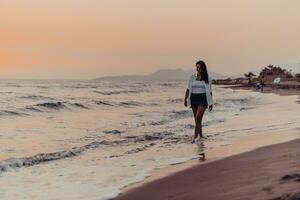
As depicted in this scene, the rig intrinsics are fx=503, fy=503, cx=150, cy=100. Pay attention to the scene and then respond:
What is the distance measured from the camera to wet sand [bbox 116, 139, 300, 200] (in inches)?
205

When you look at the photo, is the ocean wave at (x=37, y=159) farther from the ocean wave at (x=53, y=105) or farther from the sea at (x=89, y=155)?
the ocean wave at (x=53, y=105)

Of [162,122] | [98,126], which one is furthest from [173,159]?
[162,122]

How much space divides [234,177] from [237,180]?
10.8 inches

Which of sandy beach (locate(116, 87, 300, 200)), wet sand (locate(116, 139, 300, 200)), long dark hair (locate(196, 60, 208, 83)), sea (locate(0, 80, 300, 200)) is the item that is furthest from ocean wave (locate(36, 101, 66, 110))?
wet sand (locate(116, 139, 300, 200))

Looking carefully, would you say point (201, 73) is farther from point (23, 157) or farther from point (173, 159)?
point (23, 157)

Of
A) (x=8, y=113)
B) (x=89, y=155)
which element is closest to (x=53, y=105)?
(x=8, y=113)

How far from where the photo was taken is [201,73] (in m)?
12.2

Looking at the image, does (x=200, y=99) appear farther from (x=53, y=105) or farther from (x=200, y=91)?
(x=53, y=105)

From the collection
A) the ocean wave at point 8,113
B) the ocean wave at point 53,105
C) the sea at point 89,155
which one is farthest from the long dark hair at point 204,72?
the ocean wave at point 53,105

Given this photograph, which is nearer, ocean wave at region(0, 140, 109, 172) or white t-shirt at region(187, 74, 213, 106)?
ocean wave at region(0, 140, 109, 172)

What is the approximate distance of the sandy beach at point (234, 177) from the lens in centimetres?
528

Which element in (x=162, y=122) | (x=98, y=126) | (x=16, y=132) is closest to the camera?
(x=16, y=132)

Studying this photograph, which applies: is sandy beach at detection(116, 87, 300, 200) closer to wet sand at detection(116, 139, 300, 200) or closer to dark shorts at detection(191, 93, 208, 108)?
wet sand at detection(116, 139, 300, 200)

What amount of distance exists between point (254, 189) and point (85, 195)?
2.27 metres
